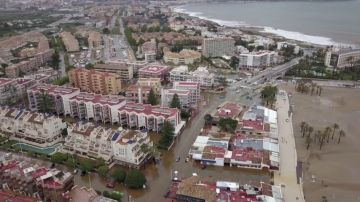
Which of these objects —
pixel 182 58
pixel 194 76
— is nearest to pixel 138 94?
pixel 194 76

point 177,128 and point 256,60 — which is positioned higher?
point 256,60

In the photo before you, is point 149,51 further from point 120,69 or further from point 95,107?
point 95,107

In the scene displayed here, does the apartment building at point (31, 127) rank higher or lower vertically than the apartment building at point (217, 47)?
lower

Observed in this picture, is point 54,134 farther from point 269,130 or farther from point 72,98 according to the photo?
point 269,130

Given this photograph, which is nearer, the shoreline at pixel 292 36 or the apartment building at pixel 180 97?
the apartment building at pixel 180 97

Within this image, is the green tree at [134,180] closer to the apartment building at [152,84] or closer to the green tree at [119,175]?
the green tree at [119,175]

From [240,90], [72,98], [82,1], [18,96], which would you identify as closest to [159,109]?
[72,98]

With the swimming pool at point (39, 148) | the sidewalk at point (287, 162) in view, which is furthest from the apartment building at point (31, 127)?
the sidewalk at point (287, 162)
